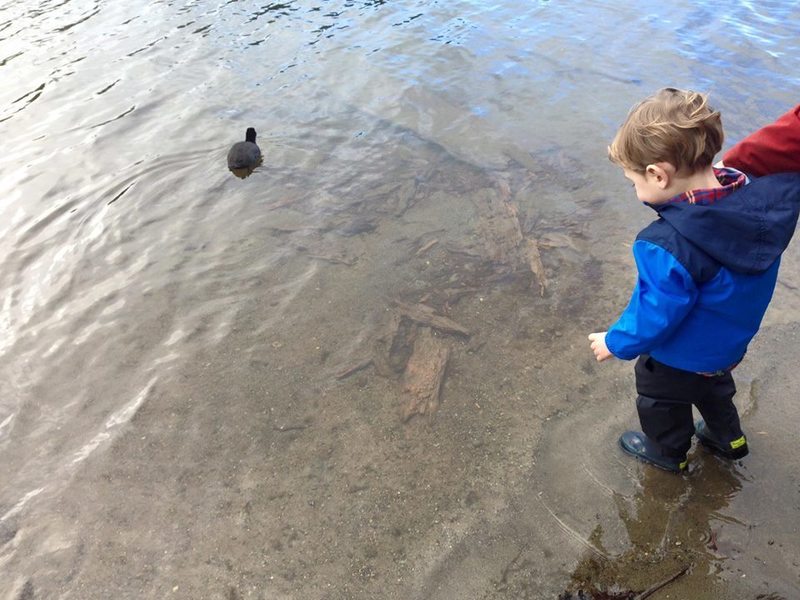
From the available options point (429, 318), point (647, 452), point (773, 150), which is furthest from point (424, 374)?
point (773, 150)

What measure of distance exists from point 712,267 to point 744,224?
214 mm

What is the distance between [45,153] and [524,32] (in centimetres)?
798

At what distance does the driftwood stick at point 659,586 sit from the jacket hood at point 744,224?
1.60 meters

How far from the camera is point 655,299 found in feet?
8.59

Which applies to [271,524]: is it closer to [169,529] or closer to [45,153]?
[169,529]

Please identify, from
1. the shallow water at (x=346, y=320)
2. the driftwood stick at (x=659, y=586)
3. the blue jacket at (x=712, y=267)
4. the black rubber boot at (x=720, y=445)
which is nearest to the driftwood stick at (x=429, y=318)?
the shallow water at (x=346, y=320)

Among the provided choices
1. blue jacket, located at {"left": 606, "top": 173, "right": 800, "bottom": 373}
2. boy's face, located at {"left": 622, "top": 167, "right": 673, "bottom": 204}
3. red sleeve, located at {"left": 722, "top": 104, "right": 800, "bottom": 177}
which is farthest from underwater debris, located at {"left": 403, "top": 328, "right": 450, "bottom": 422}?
red sleeve, located at {"left": 722, "top": 104, "right": 800, "bottom": 177}

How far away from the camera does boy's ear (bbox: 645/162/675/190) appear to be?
2.56 m

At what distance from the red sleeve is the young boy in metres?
0.09

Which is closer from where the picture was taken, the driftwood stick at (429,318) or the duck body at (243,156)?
the driftwood stick at (429,318)

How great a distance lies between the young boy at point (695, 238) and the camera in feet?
8.11

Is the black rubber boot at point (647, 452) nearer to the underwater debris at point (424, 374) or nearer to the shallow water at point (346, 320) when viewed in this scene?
the shallow water at point (346, 320)

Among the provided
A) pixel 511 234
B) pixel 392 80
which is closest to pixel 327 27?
pixel 392 80

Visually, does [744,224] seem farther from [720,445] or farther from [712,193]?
[720,445]
